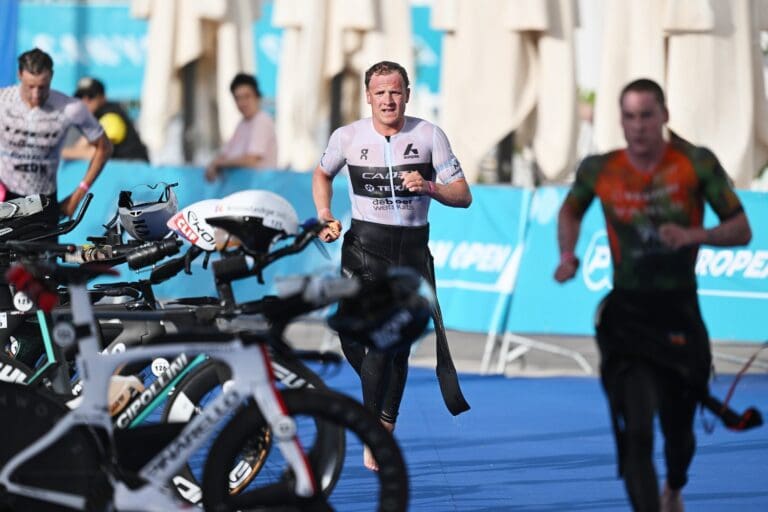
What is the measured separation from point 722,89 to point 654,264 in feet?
26.2

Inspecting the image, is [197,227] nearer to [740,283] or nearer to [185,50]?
[740,283]

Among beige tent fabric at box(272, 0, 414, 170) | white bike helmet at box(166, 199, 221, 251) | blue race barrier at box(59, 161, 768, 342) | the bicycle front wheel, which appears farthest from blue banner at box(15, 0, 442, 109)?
the bicycle front wheel

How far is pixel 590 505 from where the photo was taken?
7.90 m

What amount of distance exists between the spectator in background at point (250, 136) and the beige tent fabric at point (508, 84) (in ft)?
5.33

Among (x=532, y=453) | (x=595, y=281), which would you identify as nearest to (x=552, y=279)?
(x=595, y=281)

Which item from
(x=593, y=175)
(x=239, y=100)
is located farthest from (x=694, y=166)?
(x=239, y=100)

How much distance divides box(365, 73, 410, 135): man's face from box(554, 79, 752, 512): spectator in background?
2.39 metres

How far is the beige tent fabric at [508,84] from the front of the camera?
14.9 m

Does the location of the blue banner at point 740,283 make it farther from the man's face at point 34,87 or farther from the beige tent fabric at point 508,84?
the man's face at point 34,87

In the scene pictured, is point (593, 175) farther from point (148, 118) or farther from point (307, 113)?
point (148, 118)

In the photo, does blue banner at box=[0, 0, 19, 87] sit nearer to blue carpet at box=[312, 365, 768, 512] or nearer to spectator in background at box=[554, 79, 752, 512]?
blue carpet at box=[312, 365, 768, 512]

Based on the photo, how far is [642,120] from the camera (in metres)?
6.20

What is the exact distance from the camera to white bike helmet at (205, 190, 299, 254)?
21.1ft

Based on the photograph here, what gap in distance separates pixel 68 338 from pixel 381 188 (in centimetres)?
283
